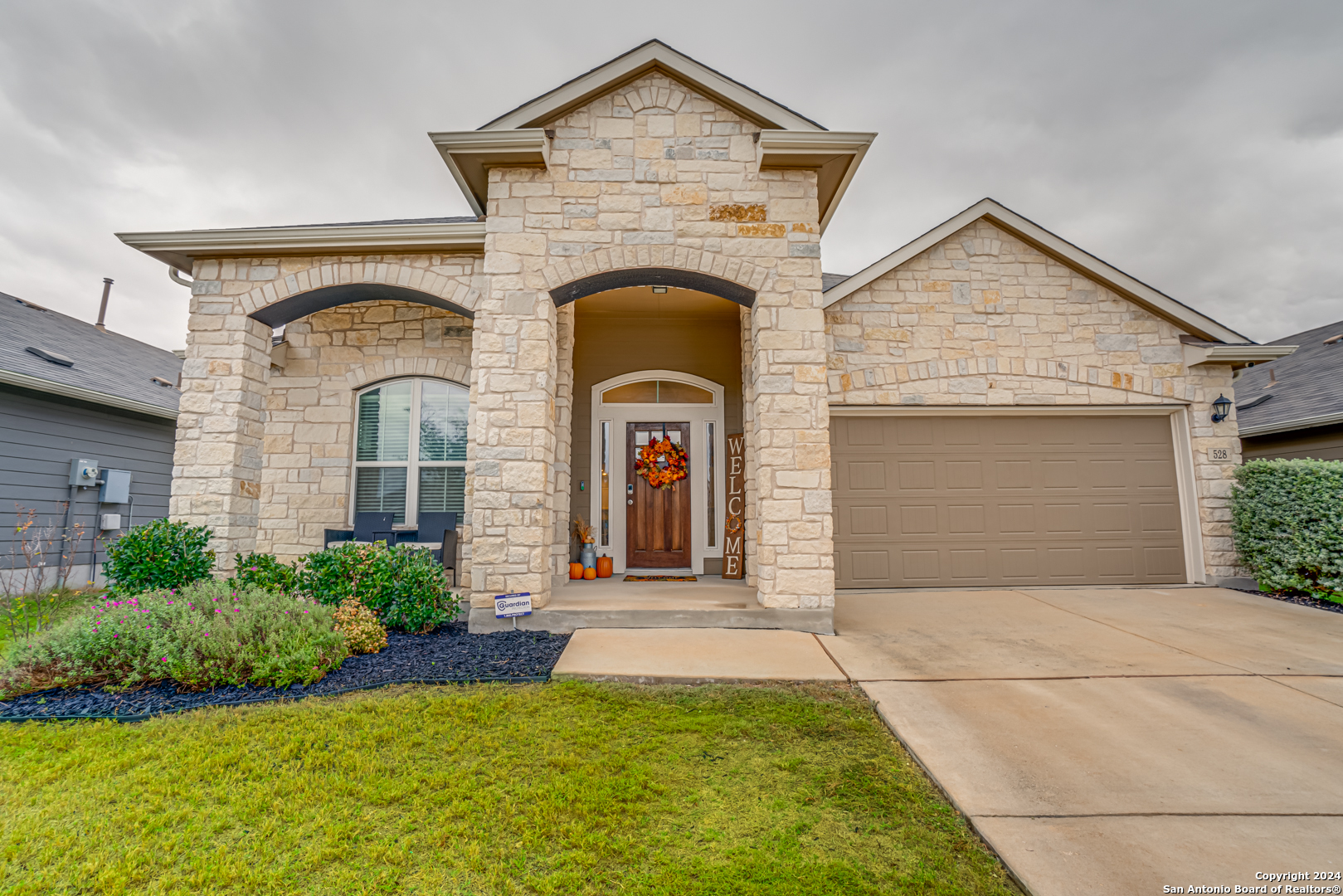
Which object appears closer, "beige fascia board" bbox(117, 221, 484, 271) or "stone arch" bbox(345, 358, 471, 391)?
"beige fascia board" bbox(117, 221, 484, 271)

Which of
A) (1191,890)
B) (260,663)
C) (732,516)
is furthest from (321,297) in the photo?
(1191,890)

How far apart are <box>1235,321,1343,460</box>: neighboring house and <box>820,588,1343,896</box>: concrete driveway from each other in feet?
9.96

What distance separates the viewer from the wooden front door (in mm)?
7734

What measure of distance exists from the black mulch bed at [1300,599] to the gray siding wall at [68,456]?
14435mm

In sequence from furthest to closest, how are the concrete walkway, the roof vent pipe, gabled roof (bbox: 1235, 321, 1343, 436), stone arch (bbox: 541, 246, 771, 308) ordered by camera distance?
the roof vent pipe → gabled roof (bbox: 1235, 321, 1343, 436) → stone arch (bbox: 541, 246, 771, 308) → the concrete walkway

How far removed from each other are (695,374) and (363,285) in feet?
13.7

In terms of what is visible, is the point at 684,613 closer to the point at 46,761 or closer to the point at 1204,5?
the point at 46,761

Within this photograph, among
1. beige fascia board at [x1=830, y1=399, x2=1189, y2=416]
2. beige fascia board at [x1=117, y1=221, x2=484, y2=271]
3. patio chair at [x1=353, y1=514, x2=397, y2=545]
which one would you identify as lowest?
patio chair at [x1=353, y1=514, x2=397, y2=545]

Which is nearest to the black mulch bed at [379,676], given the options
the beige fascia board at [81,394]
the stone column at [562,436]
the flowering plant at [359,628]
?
the flowering plant at [359,628]

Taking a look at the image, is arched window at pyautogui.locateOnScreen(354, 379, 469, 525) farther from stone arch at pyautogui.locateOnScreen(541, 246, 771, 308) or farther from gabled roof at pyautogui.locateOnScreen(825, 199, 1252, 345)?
gabled roof at pyautogui.locateOnScreen(825, 199, 1252, 345)

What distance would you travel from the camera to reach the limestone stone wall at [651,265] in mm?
4711

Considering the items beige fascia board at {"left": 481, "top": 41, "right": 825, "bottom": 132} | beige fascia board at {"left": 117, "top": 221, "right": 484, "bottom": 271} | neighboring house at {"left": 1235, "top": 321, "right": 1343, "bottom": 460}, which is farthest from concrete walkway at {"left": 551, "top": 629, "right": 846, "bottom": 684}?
neighboring house at {"left": 1235, "top": 321, "right": 1343, "bottom": 460}

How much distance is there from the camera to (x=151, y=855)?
5.99 feet

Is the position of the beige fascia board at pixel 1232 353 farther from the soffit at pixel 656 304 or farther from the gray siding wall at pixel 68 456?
the gray siding wall at pixel 68 456
